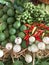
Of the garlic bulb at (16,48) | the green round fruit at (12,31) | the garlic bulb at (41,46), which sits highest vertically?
the green round fruit at (12,31)

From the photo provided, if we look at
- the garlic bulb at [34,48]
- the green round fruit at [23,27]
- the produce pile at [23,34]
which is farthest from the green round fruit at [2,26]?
the garlic bulb at [34,48]

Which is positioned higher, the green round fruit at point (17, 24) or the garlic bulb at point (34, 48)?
the green round fruit at point (17, 24)

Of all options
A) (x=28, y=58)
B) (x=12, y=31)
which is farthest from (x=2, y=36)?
(x=28, y=58)

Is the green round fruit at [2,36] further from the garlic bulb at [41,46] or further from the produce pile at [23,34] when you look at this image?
the garlic bulb at [41,46]

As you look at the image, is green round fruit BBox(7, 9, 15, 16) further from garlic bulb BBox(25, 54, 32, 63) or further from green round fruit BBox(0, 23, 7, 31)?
garlic bulb BBox(25, 54, 32, 63)

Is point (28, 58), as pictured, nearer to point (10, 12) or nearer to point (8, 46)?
point (8, 46)

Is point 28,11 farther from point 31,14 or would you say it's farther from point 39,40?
point 39,40

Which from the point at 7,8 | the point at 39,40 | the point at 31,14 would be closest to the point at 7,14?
the point at 7,8

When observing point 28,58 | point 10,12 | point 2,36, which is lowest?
point 28,58

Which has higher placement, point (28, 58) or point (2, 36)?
point (2, 36)
